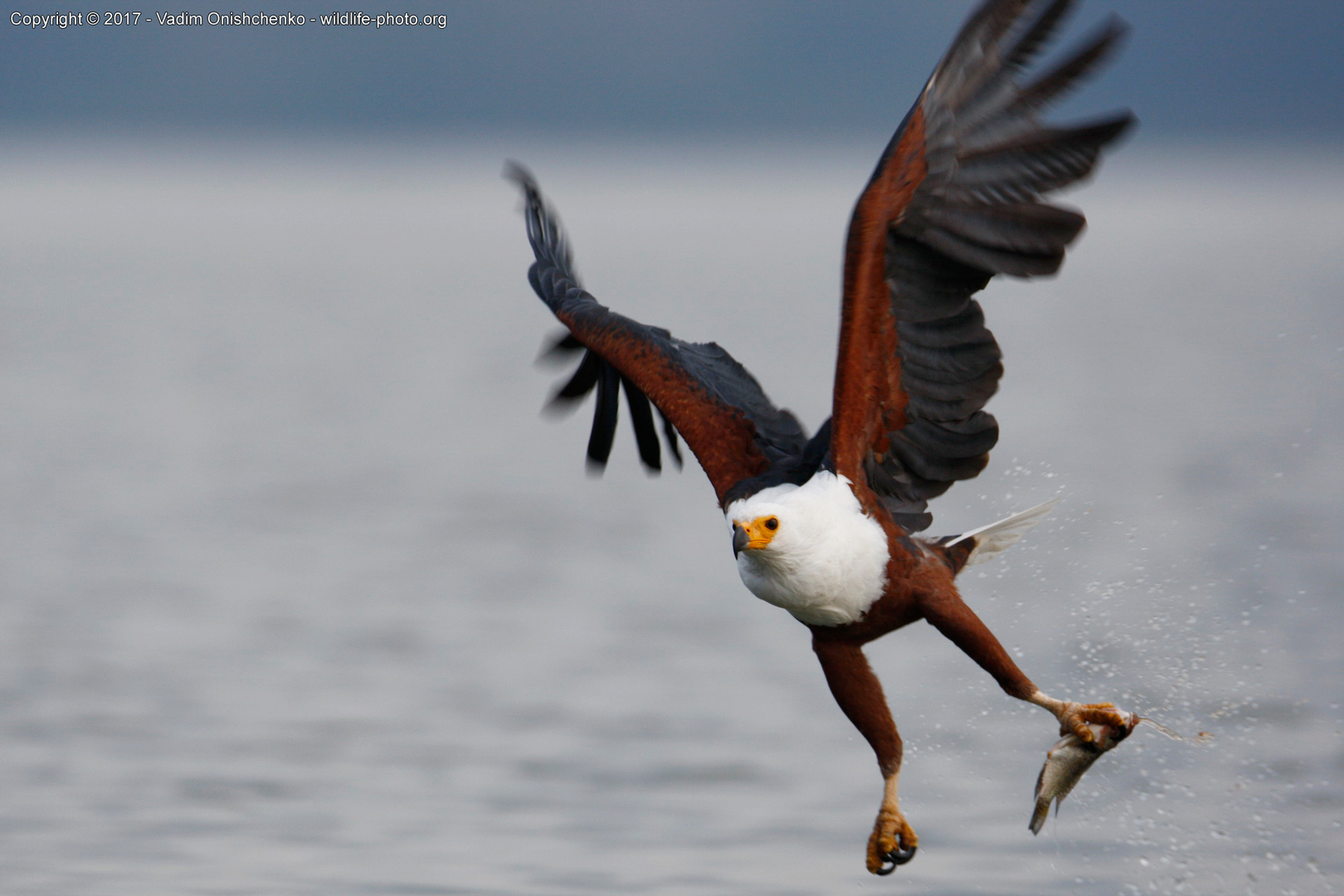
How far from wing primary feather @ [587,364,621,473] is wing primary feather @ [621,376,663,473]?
6cm

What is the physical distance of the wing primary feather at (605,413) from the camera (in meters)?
9.56

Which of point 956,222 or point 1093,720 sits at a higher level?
point 956,222

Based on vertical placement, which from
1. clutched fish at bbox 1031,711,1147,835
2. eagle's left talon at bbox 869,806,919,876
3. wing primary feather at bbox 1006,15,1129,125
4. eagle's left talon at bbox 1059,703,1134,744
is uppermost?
wing primary feather at bbox 1006,15,1129,125

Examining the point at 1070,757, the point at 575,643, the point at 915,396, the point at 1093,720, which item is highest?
the point at 575,643

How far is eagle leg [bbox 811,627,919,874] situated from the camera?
7949mm

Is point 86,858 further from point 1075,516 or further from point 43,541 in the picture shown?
point 1075,516

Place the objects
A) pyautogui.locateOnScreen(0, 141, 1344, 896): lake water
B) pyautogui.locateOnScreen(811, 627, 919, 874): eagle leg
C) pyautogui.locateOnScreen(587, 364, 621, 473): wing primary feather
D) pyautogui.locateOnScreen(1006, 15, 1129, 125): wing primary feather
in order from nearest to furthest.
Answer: pyautogui.locateOnScreen(1006, 15, 1129, 125): wing primary feather < pyautogui.locateOnScreen(811, 627, 919, 874): eagle leg < pyautogui.locateOnScreen(587, 364, 621, 473): wing primary feather < pyautogui.locateOnScreen(0, 141, 1344, 896): lake water

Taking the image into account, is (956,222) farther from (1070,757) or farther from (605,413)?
(605,413)

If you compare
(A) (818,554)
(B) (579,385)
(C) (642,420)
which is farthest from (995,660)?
(B) (579,385)

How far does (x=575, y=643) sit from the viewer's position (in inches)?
567

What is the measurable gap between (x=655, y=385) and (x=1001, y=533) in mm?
1514

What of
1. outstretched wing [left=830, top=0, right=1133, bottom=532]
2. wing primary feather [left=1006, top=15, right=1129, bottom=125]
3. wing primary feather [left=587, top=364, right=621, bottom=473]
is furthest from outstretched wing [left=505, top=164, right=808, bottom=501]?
wing primary feather [left=1006, top=15, right=1129, bottom=125]

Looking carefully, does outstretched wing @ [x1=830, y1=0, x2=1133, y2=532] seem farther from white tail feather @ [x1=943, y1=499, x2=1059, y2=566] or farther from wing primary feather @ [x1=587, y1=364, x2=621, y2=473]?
wing primary feather @ [x1=587, y1=364, x2=621, y2=473]

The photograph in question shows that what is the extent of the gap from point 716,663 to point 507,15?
17198 cm
